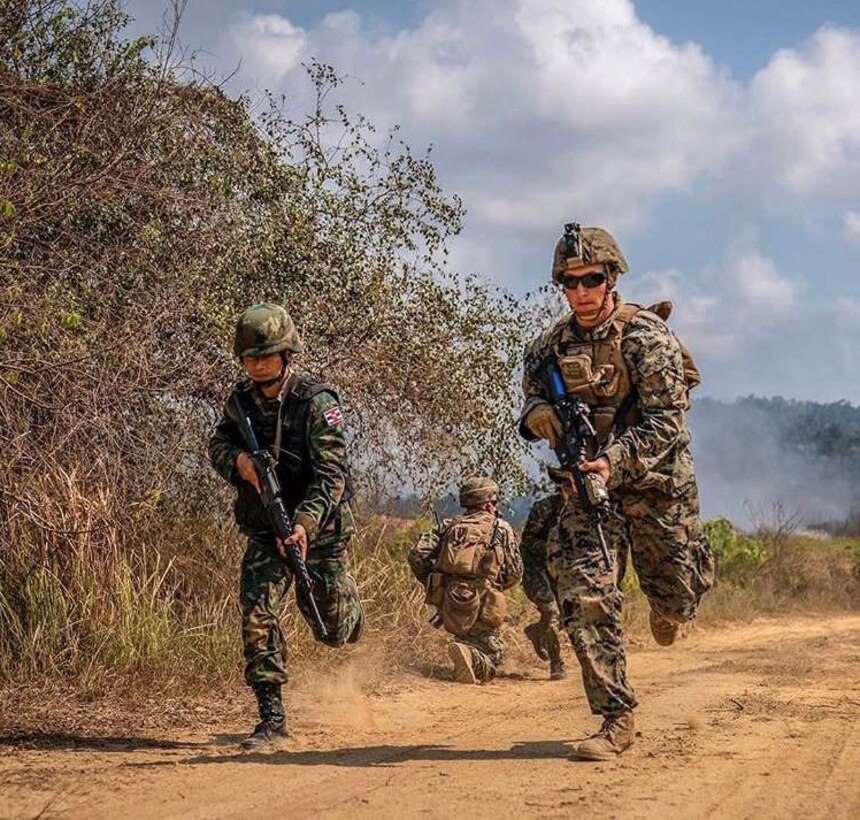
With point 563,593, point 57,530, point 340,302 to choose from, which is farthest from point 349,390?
point 563,593

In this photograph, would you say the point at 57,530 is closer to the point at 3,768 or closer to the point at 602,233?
the point at 3,768

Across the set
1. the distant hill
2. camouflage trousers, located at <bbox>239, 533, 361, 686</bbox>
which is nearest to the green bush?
camouflage trousers, located at <bbox>239, 533, 361, 686</bbox>

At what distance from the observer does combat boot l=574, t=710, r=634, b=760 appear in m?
5.95

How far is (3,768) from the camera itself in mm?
5988

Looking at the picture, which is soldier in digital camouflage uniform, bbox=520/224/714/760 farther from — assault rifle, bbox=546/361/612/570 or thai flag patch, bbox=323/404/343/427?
thai flag patch, bbox=323/404/343/427

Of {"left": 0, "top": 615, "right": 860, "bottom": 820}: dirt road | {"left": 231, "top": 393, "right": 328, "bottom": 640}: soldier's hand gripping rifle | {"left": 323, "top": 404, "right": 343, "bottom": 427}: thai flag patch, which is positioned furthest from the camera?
{"left": 323, "top": 404, "right": 343, "bottom": 427}: thai flag patch

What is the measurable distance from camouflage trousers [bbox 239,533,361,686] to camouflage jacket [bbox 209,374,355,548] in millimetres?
111

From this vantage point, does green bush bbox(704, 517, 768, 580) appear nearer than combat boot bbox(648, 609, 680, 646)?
No

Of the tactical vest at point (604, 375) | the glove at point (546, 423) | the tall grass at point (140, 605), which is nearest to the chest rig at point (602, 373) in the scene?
the tactical vest at point (604, 375)

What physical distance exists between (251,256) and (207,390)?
4.78 feet

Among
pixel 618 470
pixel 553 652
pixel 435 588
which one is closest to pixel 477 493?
pixel 435 588

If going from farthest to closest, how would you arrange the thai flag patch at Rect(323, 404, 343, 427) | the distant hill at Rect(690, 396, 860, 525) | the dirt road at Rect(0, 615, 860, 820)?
the distant hill at Rect(690, 396, 860, 525), the thai flag patch at Rect(323, 404, 343, 427), the dirt road at Rect(0, 615, 860, 820)

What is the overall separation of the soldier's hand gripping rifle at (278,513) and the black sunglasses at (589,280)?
5.48 feet

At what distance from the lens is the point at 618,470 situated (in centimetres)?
596
